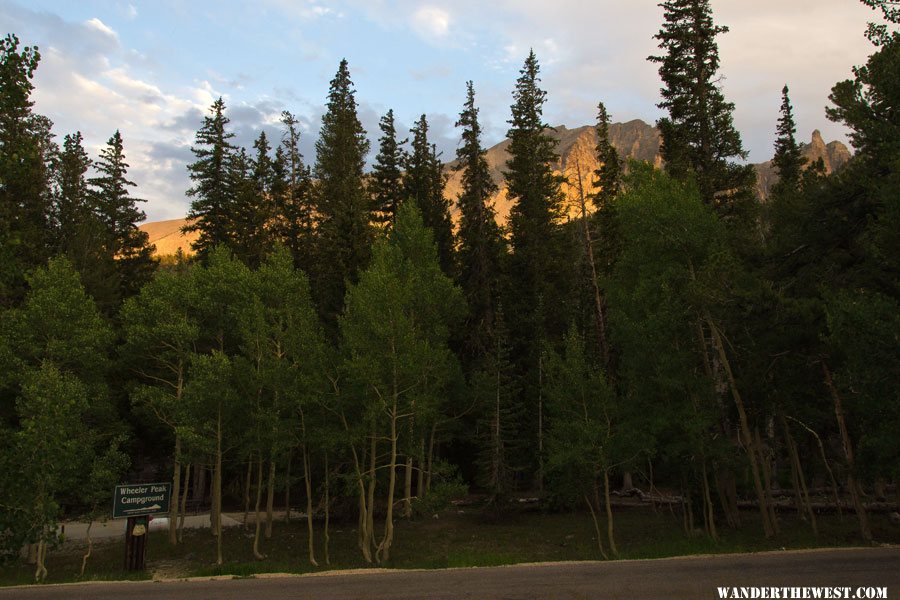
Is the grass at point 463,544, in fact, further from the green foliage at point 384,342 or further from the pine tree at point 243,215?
the pine tree at point 243,215

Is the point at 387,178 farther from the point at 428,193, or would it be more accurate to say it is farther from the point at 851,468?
the point at 851,468

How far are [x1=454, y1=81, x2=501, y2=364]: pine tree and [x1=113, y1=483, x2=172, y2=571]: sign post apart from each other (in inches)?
753

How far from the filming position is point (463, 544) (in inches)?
911

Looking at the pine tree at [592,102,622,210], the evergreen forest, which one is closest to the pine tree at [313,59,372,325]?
the evergreen forest

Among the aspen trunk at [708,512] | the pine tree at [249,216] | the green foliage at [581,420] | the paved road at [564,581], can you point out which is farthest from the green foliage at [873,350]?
the pine tree at [249,216]

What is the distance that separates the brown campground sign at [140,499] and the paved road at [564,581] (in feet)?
9.36

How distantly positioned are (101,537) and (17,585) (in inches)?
489

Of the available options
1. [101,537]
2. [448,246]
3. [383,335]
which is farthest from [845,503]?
[101,537]

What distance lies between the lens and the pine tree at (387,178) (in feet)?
140

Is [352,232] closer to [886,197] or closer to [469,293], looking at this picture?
[469,293]

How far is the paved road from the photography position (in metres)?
12.1

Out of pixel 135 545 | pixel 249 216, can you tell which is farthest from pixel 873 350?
pixel 249 216

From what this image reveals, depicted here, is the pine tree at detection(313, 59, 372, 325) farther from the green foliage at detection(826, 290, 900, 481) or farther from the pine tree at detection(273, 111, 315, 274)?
the green foliage at detection(826, 290, 900, 481)

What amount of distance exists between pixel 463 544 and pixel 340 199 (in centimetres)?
2371
